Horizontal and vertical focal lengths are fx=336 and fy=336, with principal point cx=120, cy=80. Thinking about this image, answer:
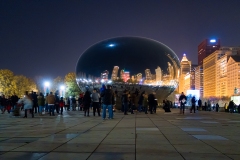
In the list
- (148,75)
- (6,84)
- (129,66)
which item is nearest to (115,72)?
(129,66)

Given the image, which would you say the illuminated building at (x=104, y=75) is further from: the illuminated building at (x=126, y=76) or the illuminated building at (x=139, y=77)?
the illuminated building at (x=139, y=77)

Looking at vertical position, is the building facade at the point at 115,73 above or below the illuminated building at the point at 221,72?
below

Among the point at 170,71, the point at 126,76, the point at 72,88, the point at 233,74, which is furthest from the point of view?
the point at 233,74

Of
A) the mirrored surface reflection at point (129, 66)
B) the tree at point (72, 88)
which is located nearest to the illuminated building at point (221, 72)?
the tree at point (72, 88)

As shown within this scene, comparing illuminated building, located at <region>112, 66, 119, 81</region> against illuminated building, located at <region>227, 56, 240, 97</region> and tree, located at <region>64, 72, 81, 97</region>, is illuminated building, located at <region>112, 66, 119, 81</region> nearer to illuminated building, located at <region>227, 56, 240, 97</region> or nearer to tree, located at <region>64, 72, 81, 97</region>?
tree, located at <region>64, 72, 81, 97</region>

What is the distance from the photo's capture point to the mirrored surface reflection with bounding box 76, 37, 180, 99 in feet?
108

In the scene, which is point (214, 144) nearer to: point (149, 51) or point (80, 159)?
point (80, 159)

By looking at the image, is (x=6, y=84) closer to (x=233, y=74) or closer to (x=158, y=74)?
(x=158, y=74)

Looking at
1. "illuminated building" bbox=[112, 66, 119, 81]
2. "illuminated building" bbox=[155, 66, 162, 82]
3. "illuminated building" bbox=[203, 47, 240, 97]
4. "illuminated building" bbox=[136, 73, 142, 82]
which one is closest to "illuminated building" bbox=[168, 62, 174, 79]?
"illuminated building" bbox=[155, 66, 162, 82]

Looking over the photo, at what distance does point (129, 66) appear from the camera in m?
33.1

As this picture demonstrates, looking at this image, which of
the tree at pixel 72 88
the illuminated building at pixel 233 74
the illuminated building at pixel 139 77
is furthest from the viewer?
the illuminated building at pixel 233 74

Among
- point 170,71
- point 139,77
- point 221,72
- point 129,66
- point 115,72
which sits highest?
point 221,72

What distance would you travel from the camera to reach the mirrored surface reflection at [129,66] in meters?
32.8

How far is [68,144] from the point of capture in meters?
8.13
